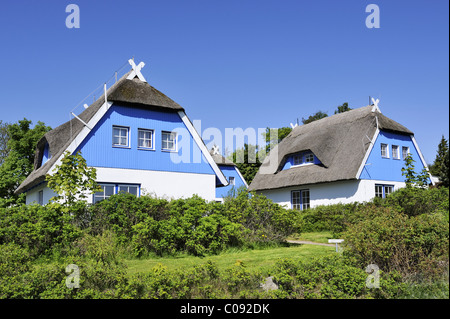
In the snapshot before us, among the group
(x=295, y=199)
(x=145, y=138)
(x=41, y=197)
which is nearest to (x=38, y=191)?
(x=41, y=197)

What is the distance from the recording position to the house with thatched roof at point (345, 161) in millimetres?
23109

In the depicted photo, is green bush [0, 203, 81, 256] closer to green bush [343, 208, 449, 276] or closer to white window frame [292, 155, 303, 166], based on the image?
green bush [343, 208, 449, 276]

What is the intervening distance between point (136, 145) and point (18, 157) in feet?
49.5

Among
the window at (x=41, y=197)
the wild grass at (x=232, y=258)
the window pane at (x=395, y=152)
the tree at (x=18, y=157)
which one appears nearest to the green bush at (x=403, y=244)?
the wild grass at (x=232, y=258)

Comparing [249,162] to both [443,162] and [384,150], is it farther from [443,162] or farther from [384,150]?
[443,162]

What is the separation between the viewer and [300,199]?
87.5ft

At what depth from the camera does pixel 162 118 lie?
19.5 m

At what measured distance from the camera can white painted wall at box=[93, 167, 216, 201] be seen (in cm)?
1791

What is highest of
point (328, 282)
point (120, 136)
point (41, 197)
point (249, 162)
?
point (249, 162)

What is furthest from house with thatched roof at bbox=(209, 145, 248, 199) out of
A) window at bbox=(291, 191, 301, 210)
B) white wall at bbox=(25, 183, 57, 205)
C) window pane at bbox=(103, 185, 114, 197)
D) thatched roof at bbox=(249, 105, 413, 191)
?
window pane at bbox=(103, 185, 114, 197)

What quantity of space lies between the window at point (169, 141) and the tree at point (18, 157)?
1403 centimetres

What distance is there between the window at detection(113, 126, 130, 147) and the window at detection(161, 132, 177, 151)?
70.1 inches

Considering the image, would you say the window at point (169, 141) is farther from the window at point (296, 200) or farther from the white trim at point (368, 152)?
the window at point (296, 200)
